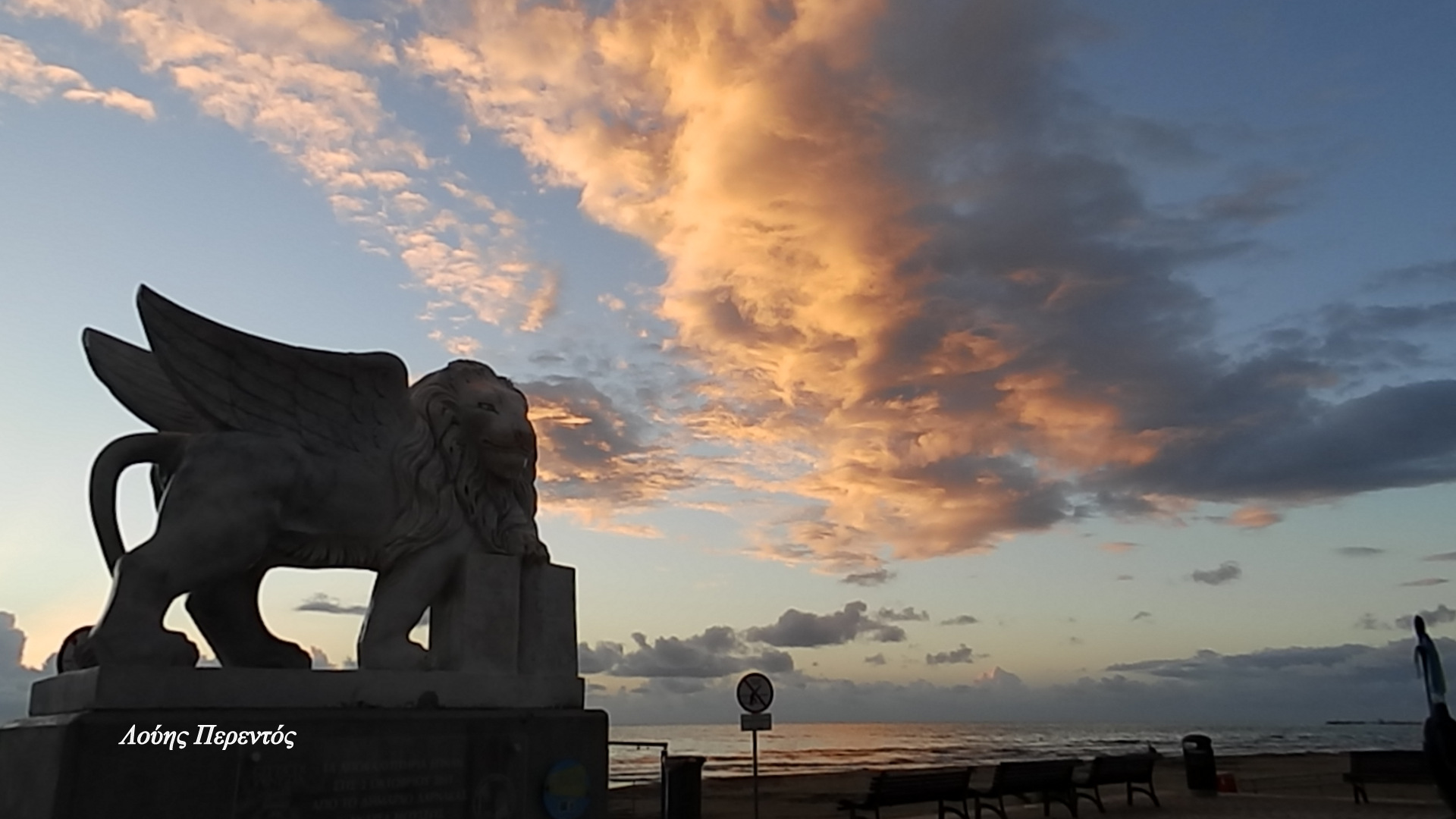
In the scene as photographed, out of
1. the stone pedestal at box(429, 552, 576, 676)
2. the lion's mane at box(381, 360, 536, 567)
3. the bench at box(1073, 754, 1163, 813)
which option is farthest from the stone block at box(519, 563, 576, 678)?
the bench at box(1073, 754, 1163, 813)

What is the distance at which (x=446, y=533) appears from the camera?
553cm

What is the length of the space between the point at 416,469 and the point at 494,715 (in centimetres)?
136

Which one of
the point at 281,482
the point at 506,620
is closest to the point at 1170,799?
the point at 506,620

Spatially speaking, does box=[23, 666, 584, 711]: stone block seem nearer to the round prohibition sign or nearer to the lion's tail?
the lion's tail

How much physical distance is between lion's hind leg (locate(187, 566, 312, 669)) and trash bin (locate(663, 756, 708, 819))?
5.47 metres

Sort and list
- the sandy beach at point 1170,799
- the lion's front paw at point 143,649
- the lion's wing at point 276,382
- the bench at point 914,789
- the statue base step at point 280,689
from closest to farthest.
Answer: the statue base step at point 280,689 → the lion's front paw at point 143,649 → the lion's wing at point 276,382 → the bench at point 914,789 → the sandy beach at point 1170,799

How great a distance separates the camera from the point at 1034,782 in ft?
40.7

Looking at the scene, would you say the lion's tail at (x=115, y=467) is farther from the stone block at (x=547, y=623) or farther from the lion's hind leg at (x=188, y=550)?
the stone block at (x=547, y=623)

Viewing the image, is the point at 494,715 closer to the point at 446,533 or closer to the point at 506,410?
the point at 446,533

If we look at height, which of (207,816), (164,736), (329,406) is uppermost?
(329,406)

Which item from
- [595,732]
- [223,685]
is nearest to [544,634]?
[595,732]

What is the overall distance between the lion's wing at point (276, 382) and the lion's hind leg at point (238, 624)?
2.61 ft

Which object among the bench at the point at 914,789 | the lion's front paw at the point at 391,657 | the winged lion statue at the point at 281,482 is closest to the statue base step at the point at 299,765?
the lion's front paw at the point at 391,657

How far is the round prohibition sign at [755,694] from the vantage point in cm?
1132
